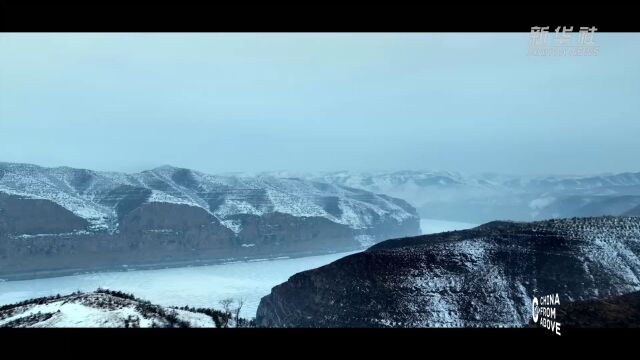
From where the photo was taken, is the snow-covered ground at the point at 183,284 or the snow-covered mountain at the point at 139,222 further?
the snow-covered mountain at the point at 139,222

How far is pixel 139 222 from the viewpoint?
15550 cm

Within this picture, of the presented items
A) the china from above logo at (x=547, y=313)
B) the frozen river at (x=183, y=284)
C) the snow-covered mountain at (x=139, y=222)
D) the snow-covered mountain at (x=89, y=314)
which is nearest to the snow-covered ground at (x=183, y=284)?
the frozen river at (x=183, y=284)

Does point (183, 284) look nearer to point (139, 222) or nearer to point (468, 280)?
point (139, 222)

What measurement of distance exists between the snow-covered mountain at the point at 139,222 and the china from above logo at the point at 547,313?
153 metres

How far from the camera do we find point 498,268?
4925cm

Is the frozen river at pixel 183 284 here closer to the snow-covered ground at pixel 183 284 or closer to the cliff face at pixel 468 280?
the snow-covered ground at pixel 183 284

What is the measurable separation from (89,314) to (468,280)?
36305 mm

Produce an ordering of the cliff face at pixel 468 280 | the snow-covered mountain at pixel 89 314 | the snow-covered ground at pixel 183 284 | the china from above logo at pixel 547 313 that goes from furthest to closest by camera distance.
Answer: the snow-covered ground at pixel 183 284, the cliff face at pixel 468 280, the snow-covered mountain at pixel 89 314, the china from above logo at pixel 547 313

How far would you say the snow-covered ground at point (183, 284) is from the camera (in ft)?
309

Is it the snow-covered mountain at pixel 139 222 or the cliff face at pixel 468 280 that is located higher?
the cliff face at pixel 468 280

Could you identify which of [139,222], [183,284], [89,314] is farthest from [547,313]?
[139,222]

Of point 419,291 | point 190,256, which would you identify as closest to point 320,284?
point 419,291
